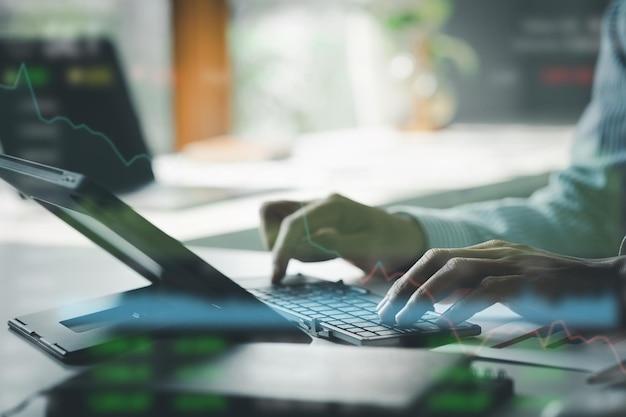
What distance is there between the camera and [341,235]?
0.83 meters

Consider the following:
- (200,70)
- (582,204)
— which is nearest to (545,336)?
(582,204)

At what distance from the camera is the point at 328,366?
1.48 feet

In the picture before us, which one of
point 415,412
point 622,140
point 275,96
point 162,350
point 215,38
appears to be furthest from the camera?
point 275,96

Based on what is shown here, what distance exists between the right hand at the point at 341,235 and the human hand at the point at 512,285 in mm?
193

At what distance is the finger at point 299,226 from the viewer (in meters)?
0.78

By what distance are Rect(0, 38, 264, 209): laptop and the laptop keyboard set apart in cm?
17

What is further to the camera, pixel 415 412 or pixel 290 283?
pixel 290 283

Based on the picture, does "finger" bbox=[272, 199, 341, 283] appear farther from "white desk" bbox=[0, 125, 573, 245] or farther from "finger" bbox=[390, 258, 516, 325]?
"finger" bbox=[390, 258, 516, 325]

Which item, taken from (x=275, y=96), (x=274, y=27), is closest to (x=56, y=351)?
(x=275, y=96)

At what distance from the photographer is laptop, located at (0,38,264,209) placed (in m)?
0.67

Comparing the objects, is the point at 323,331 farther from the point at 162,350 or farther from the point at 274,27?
the point at 274,27

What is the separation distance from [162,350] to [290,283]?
0.27 meters

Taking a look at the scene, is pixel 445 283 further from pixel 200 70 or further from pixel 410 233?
pixel 200 70

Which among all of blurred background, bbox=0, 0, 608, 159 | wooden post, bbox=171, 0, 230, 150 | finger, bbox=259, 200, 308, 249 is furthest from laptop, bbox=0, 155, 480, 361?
wooden post, bbox=171, 0, 230, 150
